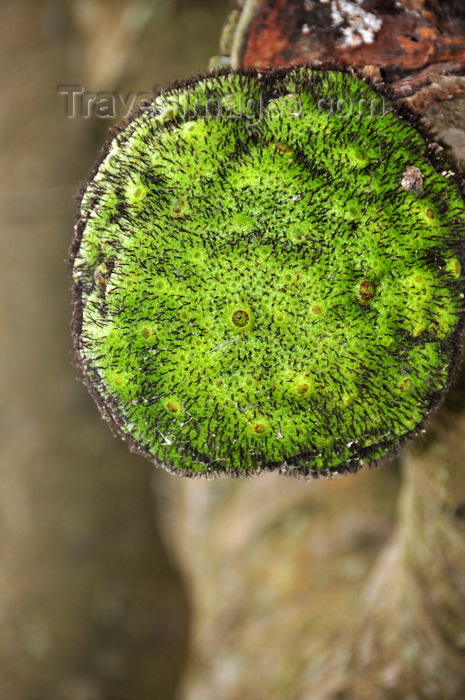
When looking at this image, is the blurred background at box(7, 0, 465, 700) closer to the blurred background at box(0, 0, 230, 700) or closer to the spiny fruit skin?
the blurred background at box(0, 0, 230, 700)

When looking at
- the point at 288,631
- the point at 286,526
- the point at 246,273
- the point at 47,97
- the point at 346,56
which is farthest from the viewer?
the point at 47,97

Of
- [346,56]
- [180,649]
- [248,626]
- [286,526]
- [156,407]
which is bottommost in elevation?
[180,649]

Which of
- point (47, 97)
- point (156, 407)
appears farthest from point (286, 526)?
point (47, 97)

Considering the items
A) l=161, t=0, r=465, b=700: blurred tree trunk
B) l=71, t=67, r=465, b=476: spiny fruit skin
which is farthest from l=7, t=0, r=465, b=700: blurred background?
l=71, t=67, r=465, b=476: spiny fruit skin

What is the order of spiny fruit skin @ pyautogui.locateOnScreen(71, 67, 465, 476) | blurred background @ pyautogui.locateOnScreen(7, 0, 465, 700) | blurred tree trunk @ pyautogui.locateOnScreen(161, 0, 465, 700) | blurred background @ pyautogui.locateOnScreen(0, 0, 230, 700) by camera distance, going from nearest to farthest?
spiny fruit skin @ pyautogui.locateOnScreen(71, 67, 465, 476), blurred tree trunk @ pyautogui.locateOnScreen(161, 0, 465, 700), blurred background @ pyautogui.locateOnScreen(7, 0, 465, 700), blurred background @ pyautogui.locateOnScreen(0, 0, 230, 700)

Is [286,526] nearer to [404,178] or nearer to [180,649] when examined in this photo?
[180,649]

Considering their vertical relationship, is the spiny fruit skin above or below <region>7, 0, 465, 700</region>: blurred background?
above

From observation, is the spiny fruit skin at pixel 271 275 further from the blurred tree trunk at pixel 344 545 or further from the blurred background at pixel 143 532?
the blurred background at pixel 143 532
